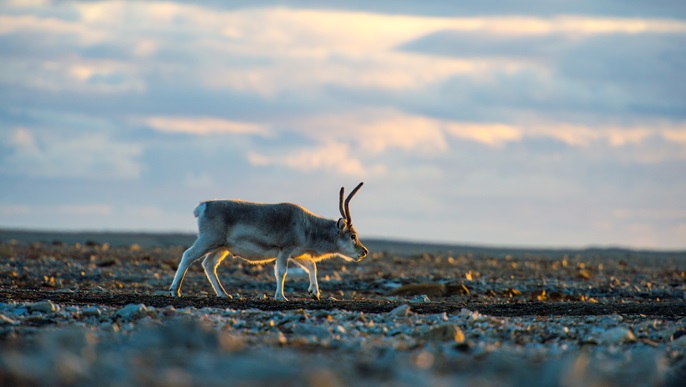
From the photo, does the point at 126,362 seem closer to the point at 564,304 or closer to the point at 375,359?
the point at 375,359

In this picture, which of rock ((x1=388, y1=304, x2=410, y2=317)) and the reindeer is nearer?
rock ((x1=388, y1=304, x2=410, y2=317))

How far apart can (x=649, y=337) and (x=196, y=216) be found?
390 inches

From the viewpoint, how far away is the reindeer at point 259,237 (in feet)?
64.8

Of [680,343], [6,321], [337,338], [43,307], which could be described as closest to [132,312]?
[43,307]

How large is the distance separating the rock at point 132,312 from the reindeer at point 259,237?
4.69 metres

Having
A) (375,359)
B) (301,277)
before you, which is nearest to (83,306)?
(375,359)

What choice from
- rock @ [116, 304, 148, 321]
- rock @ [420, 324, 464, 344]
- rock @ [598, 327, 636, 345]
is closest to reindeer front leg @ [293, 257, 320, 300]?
rock @ [116, 304, 148, 321]

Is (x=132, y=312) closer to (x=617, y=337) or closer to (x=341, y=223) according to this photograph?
(x=617, y=337)

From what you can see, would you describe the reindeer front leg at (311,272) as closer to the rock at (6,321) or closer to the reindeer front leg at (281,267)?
the reindeer front leg at (281,267)

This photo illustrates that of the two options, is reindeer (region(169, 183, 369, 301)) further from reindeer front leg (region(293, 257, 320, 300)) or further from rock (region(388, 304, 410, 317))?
rock (region(388, 304, 410, 317))

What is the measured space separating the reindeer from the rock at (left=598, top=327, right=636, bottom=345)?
23.6 ft

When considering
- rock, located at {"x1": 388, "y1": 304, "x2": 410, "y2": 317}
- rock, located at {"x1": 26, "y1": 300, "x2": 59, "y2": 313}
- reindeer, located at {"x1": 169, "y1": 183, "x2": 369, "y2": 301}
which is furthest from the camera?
reindeer, located at {"x1": 169, "y1": 183, "x2": 369, "y2": 301}

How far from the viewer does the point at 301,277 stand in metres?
29.3

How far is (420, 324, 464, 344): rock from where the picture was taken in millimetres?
12531
